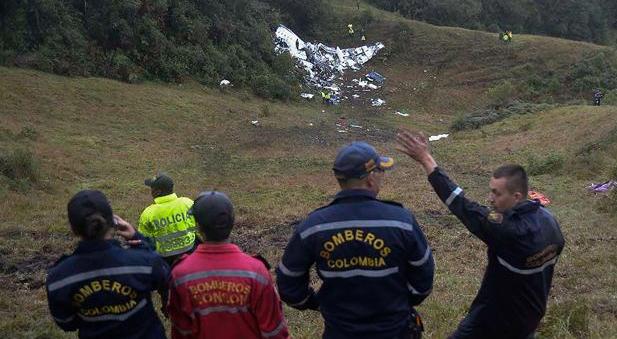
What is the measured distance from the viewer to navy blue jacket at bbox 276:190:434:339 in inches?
117

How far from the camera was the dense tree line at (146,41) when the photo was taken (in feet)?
82.9

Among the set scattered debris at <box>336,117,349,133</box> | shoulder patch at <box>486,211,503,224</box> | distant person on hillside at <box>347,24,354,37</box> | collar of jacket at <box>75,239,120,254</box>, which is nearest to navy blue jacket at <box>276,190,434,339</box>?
shoulder patch at <box>486,211,503,224</box>

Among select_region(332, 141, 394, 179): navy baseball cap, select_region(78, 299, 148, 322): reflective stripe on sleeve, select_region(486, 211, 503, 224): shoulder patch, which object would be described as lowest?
select_region(78, 299, 148, 322): reflective stripe on sleeve

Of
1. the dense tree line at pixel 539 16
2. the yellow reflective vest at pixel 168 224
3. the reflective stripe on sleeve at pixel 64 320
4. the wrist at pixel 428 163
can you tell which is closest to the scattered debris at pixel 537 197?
the wrist at pixel 428 163

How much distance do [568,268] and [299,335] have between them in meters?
4.42

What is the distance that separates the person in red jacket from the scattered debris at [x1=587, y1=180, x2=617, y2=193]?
12.0 m

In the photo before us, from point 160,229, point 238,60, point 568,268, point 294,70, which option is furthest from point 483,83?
point 160,229

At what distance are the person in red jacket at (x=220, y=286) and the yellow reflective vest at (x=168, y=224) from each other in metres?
2.68

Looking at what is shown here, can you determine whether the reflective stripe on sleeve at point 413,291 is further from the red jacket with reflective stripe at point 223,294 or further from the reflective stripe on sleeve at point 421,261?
the red jacket with reflective stripe at point 223,294

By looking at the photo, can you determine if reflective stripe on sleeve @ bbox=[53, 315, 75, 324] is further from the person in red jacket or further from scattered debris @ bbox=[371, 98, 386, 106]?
scattered debris @ bbox=[371, 98, 386, 106]

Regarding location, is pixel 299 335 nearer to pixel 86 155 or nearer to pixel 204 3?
pixel 86 155

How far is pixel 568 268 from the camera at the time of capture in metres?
7.88

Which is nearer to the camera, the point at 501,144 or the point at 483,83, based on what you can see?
the point at 501,144

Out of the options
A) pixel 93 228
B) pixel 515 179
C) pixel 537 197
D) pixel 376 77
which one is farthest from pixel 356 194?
pixel 376 77
